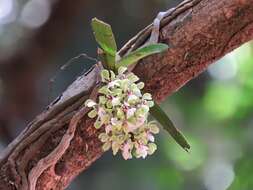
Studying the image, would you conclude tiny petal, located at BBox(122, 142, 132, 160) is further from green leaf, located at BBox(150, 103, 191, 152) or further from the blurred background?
the blurred background

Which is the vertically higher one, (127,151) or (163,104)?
(127,151)

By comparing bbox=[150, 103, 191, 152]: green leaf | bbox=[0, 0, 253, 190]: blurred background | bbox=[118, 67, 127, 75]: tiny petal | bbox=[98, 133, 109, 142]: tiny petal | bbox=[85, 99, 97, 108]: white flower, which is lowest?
bbox=[0, 0, 253, 190]: blurred background

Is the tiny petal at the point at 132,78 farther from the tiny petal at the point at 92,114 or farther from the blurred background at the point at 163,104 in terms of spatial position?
the blurred background at the point at 163,104

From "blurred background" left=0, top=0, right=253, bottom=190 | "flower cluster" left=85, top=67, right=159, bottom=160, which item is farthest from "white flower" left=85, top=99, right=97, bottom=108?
"blurred background" left=0, top=0, right=253, bottom=190

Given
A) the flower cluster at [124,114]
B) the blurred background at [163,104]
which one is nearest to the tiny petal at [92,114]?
the flower cluster at [124,114]

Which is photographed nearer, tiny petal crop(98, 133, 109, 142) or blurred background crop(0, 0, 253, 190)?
tiny petal crop(98, 133, 109, 142)

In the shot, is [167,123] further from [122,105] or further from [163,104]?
[163,104]

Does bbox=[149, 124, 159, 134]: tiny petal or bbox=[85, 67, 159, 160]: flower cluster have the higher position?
bbox=[85, 67, 159, 160]: flower cluster

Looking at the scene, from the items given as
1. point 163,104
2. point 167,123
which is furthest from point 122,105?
point 163,104

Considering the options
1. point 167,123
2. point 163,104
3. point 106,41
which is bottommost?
point 163,104
